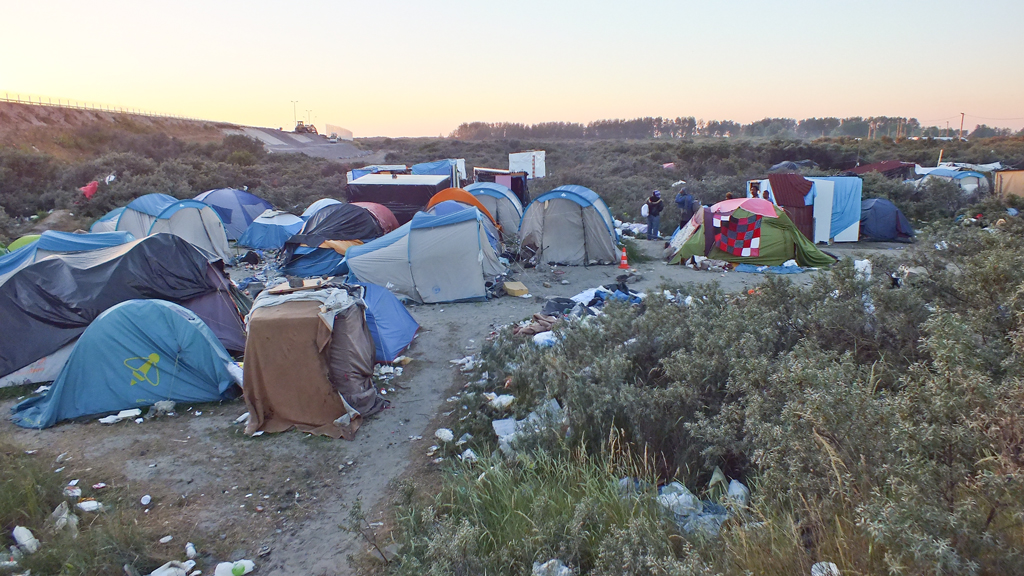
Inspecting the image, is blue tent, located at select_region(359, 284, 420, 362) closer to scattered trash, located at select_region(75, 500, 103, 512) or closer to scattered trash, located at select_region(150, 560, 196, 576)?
scattered trash, located at select_region(75, 500, 103, 512)

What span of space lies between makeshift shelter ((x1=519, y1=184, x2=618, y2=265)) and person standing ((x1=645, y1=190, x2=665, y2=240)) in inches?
111

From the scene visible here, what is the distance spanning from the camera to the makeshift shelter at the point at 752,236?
39.7ft

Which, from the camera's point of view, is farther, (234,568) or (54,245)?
(54,245)

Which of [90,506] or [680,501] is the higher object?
[680,501]

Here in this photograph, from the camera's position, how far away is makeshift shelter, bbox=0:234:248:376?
664 centimetres

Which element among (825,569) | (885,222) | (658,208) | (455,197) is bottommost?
(825,569)

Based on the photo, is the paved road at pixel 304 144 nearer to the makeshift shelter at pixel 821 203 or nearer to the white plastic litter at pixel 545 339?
the makeshift shelter at pixel 821 203

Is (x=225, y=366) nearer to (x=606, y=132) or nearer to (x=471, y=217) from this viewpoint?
(x=471, y=217)

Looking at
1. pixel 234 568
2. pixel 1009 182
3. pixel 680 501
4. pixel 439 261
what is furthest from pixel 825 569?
pixel 1009 182

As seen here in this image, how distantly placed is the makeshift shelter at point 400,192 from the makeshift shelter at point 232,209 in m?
3.35

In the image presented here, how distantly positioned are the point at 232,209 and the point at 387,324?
11.9 m

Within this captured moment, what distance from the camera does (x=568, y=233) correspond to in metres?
12.9

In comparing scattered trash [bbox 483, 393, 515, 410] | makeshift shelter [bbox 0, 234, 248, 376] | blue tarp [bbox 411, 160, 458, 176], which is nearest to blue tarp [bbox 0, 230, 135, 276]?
makeshift shelter [bbox 0, 234, 248, 376]

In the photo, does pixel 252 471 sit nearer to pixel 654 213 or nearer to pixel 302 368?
pixel 302 368
